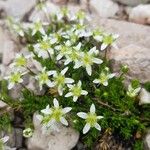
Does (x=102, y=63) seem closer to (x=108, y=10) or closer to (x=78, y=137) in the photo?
(x=78, y=137)

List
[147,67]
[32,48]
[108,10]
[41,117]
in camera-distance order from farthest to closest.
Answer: [108,10], [32,48], [147,67], [41,117]

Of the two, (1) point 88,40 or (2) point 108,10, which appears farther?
(2) point 108,10

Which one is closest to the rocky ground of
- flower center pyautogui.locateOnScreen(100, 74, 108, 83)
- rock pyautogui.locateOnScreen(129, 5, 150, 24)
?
rock pyautogui.locateOnScreen(129, 5, 150, 24)

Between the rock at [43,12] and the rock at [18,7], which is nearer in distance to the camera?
the rock at [43,12]

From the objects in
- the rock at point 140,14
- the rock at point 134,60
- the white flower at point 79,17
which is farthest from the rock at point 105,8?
the rock at point 134,60

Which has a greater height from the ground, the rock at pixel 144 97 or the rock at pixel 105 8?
the rock at pixel 105 8

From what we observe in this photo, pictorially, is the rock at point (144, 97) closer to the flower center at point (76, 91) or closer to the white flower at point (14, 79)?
the flower center at point (76, 91)

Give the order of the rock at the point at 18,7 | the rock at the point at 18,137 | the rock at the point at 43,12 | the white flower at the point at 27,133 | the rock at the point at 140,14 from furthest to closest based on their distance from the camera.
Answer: the rock at the point at 18,7
the rock at the point at 43,12
the rock at the point at 140,14
the rock at the point at 18,137
the white flower at the point at 27,133

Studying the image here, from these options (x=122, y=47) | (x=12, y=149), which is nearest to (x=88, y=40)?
(x=122, y=47)
